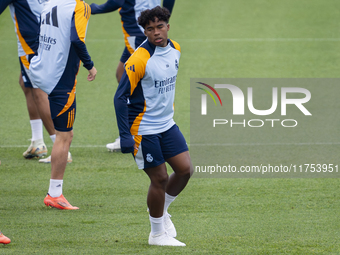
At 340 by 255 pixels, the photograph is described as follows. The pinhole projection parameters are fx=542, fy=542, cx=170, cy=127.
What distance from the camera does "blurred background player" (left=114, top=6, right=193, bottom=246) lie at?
377cm

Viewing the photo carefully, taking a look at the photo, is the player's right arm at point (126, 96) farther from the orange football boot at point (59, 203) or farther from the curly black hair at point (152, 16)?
the orange football boot at point (59, 203)

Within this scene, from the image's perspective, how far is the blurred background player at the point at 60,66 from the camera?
479cm

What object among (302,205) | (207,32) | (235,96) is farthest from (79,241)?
(207,32)

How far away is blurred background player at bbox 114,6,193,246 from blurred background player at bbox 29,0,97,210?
1.10 m

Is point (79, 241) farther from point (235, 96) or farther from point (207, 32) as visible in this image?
point (207, 32)

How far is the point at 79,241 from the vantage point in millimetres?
4027

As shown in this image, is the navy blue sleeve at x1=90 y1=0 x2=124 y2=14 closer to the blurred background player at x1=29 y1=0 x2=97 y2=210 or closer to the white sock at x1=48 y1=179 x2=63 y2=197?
the blurred background player at x1=29 y1=0 x2=97 y2=210

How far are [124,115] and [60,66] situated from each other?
142 cm

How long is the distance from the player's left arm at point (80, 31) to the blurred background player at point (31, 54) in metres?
0.86

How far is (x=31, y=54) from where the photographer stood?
5.84 meters
